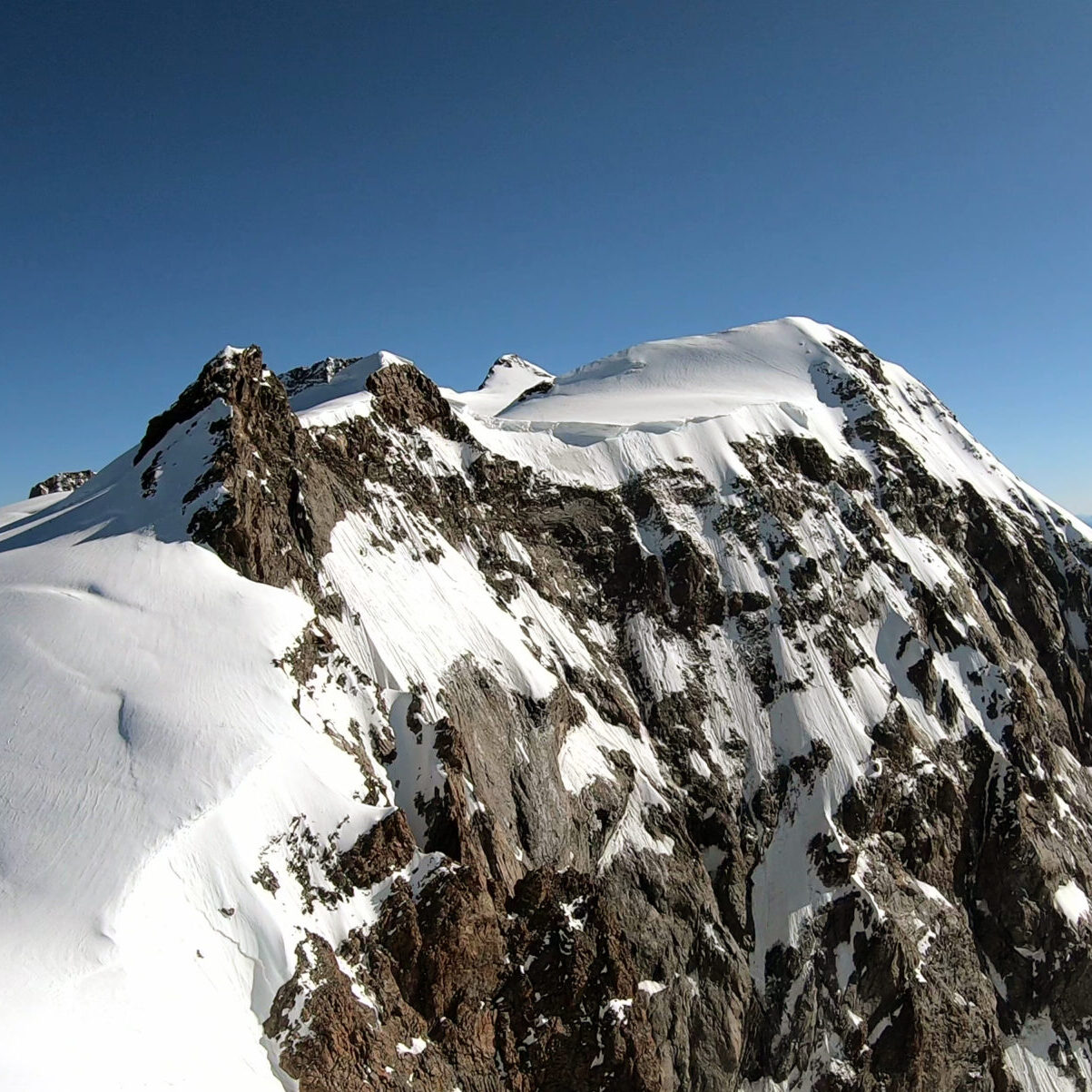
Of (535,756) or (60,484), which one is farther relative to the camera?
(60,484)

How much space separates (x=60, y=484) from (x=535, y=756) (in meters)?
67.8

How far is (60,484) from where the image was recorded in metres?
82.1

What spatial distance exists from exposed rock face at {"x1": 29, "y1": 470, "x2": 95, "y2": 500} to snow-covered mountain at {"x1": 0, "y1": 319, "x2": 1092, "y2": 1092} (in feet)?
128

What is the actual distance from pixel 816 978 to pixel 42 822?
39.0 m

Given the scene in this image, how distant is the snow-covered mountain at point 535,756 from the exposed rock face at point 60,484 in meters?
39.0

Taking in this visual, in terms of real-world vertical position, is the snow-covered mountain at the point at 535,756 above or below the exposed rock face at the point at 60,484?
below

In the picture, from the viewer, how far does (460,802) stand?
32.8 meters

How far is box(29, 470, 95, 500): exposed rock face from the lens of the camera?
264 feet

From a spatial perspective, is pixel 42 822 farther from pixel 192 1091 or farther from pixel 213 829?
pixel 192 1091

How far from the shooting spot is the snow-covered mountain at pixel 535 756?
23.3 metres

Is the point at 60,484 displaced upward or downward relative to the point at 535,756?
upward

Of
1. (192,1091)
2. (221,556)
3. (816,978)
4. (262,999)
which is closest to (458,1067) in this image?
(262,999)

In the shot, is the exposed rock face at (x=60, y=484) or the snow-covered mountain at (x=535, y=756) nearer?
the snow-covered mountain at (x=535, y=756)

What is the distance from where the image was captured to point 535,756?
129 feet
